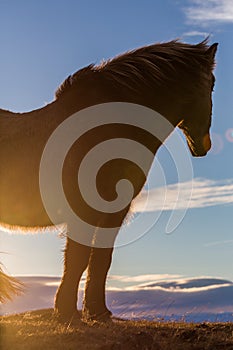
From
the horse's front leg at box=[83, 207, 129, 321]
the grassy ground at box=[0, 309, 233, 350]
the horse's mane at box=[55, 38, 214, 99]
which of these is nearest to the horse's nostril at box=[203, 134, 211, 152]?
the horse's mane at box=[55, 38, 214, 99]

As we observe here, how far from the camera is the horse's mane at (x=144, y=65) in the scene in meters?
7.05

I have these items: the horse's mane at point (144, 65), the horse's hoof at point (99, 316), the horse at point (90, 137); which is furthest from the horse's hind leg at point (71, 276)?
the horse's mane at point (144, 65)

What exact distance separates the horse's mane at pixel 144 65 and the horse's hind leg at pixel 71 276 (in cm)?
204

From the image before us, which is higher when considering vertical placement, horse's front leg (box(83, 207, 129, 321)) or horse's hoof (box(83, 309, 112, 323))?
horse's front leg (box(83, 207, 129, 321))

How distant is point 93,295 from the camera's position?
7098 mm

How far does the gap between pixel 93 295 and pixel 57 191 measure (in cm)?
147

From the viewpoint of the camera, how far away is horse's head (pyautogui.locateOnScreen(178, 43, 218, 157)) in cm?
755

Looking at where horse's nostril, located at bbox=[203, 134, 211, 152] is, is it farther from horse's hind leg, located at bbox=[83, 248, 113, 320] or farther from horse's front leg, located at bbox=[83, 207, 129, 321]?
horse's hind leg, located at bbox=[83, 248, 113, 320]

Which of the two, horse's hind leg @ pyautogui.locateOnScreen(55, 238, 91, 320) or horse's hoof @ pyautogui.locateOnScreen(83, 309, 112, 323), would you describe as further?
horse's hoof @ pyautogui.locateOnScreen(83, 309, 112, 323)

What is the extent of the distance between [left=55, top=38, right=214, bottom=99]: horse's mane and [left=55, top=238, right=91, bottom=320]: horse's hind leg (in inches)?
80.5

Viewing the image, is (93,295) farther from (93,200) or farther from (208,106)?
(208,106)

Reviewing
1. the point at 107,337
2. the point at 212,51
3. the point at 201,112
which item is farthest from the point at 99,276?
the point at 212,51

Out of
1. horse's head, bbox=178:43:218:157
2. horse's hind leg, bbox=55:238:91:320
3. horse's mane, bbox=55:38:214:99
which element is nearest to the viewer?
horse's hind leg, bbox=55:238:91:320

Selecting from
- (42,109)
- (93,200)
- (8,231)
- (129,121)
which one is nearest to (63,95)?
(42,109)
